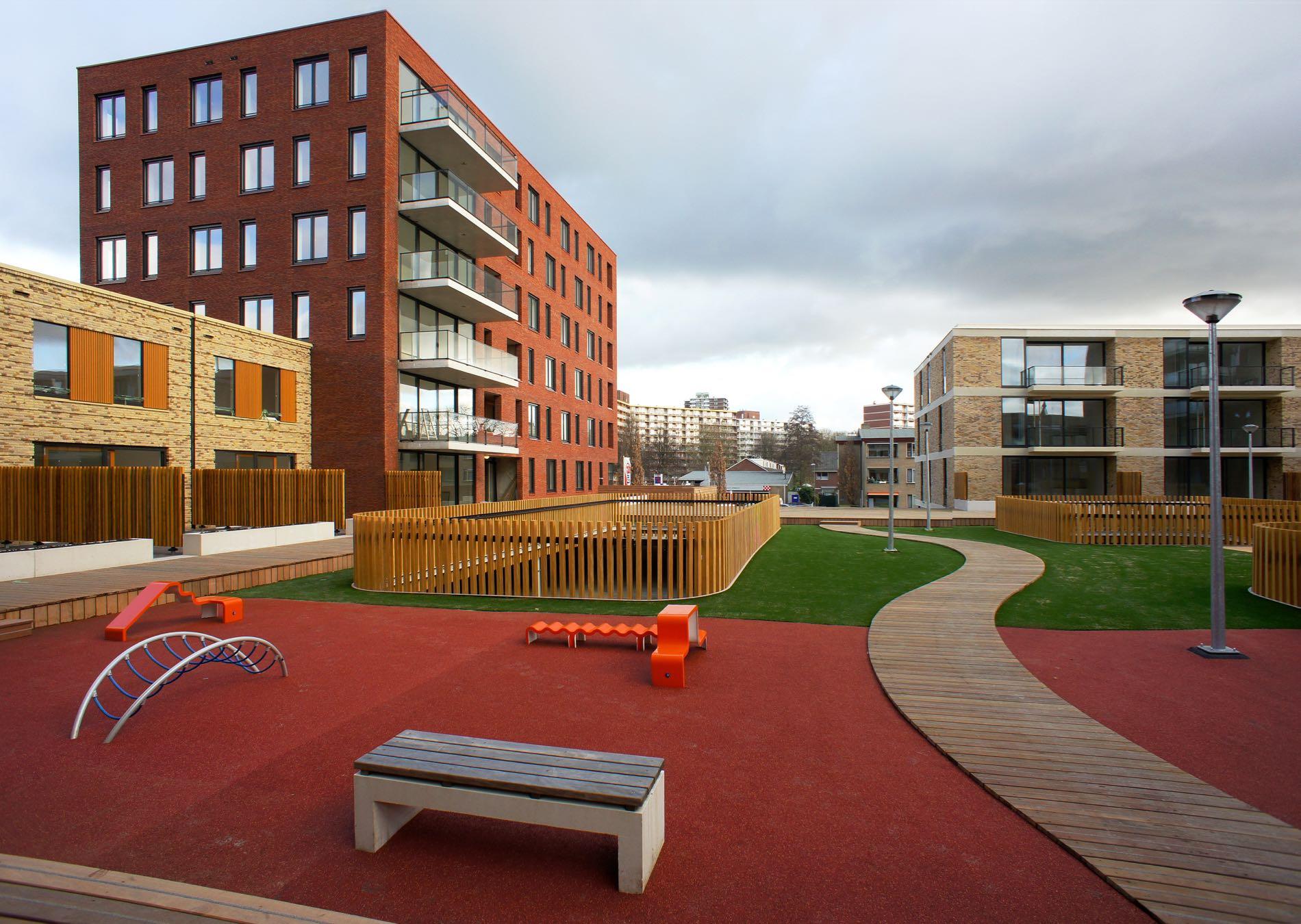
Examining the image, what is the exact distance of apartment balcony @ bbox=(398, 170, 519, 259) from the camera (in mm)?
23922

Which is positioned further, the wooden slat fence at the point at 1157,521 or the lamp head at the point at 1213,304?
the wooden slat fence at the point at 1157,521

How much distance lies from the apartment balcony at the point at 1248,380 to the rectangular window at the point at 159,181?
1966 inches

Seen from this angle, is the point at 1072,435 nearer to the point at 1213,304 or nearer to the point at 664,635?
the point at 1213,304

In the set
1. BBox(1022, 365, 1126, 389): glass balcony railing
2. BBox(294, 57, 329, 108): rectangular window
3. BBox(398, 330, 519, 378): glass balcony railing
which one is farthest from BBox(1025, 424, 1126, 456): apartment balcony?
BBox(294, 57, 329, 108): rectangular window

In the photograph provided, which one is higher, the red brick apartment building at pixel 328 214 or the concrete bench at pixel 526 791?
the red brick apartment building at pixel 328 214

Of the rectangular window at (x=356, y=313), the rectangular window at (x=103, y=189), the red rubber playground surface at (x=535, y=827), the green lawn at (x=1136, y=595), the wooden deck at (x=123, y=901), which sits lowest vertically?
the green lawn at (x=1136, y=595)

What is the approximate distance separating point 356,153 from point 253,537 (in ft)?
47.4

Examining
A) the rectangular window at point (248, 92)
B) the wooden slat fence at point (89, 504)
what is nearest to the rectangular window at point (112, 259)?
the rectangular window at point (248, 92)

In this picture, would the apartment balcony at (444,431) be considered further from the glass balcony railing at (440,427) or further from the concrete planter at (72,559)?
the concrete planter at (72,559)

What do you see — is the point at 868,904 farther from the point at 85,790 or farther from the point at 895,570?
the point at 895,570

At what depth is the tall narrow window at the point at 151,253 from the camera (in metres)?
25.5

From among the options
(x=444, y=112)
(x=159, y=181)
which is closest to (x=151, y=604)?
(x=444, y=112)

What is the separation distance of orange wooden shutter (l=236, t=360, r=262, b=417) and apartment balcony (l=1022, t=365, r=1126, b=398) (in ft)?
122

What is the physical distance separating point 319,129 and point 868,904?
27.9 m
